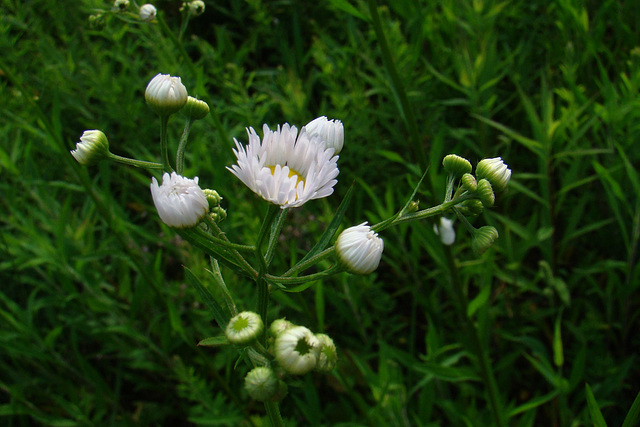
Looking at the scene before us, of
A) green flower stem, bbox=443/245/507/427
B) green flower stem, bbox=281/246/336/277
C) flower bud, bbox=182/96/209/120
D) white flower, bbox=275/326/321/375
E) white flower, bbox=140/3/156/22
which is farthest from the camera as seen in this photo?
white flower, bbox=140/3/156/22

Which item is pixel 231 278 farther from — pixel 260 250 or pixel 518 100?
pixel 518 100

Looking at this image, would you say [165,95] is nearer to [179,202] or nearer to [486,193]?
[179,202]

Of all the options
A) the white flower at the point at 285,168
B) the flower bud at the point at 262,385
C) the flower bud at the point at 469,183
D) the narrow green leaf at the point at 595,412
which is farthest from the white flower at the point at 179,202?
the narrow green leaf at the point at 595,412

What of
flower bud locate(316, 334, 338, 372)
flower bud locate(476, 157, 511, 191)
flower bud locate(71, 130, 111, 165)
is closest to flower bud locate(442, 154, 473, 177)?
flower bud locate(476, 157, 511, 191)

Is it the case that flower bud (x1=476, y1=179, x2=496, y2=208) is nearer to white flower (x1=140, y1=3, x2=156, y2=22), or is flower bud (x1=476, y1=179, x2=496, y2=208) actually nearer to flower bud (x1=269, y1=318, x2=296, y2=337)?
flower bud (x1=269, y1=318, x2=296, y2=337)

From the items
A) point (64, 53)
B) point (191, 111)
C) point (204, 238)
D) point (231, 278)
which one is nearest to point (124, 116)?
point (64, 53)

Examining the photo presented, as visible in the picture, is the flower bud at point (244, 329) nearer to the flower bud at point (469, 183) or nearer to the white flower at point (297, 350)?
the white flower at point (297, 350)
